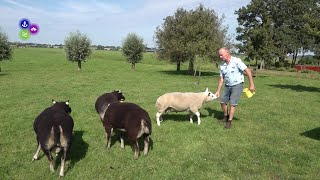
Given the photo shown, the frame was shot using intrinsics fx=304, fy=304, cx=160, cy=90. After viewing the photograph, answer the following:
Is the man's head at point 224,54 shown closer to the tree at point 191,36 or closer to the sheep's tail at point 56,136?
the sheep's tail at point 56,136

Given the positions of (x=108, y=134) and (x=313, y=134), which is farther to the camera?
(x=313, y=134)

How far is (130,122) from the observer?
8742 millimetres

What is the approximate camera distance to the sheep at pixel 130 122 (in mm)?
8633

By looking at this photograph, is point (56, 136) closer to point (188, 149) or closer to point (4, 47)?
point (188, 149)

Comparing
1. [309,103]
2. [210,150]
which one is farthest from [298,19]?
[210,150]

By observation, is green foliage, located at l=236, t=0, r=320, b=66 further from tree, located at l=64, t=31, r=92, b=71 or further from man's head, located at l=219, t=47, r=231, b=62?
man's head, located at l=219, t=47, r=231, b=62

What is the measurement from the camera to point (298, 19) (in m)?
76.8

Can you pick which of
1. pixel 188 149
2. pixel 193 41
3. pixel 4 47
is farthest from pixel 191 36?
pixel 188 149

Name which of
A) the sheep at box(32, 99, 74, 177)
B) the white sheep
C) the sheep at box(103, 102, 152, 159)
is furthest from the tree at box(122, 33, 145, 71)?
the sheep at box(32, 99, 74, 177)

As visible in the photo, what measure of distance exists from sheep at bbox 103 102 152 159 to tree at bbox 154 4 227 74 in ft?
91.7

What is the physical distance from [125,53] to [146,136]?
4788 cm

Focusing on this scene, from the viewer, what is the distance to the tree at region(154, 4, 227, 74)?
1476 inches

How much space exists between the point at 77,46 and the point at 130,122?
150ft

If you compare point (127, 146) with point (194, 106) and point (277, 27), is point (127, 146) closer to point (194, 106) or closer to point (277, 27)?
point (194, 106)
